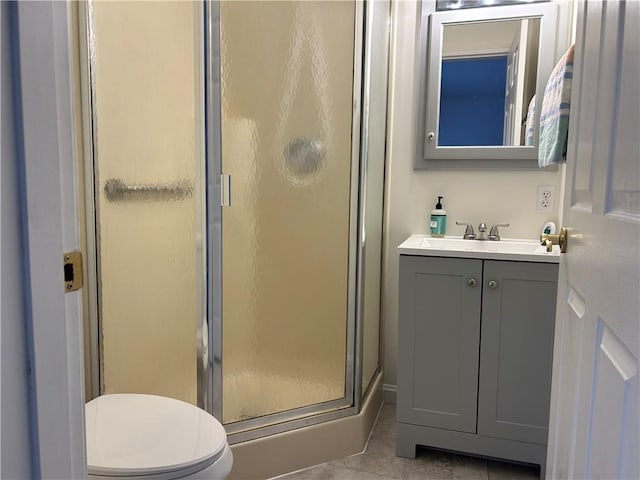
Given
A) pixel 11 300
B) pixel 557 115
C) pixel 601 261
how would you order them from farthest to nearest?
pixel 557 115 → pixel 601 261 → pixel 11 300

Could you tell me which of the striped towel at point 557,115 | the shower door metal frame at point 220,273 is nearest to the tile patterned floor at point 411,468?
the shower door metal frame at point 220,273

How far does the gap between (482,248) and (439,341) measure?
479 millimetres

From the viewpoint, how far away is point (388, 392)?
2.35m

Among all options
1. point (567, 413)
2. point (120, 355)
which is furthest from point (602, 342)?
point (120, 355)

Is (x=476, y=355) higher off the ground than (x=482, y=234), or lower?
lower

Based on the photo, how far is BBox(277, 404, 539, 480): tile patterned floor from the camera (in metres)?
1.75

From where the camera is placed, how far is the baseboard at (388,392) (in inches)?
92.1

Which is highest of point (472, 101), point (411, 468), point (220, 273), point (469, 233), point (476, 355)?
point (472, 101)

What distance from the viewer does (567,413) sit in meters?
0.93

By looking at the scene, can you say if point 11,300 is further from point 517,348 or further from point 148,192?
point 517,348

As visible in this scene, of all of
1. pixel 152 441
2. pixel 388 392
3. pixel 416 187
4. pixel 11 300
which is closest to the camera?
pixel 11 300

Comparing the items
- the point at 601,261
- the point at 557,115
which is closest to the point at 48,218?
the point at 601,261

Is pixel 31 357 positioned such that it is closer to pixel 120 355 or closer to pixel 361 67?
pixel 120 355

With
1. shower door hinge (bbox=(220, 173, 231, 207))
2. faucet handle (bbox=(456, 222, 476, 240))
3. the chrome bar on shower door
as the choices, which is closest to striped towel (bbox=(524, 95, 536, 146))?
faucet handle (bbox=(456, 222, 476, 240))
